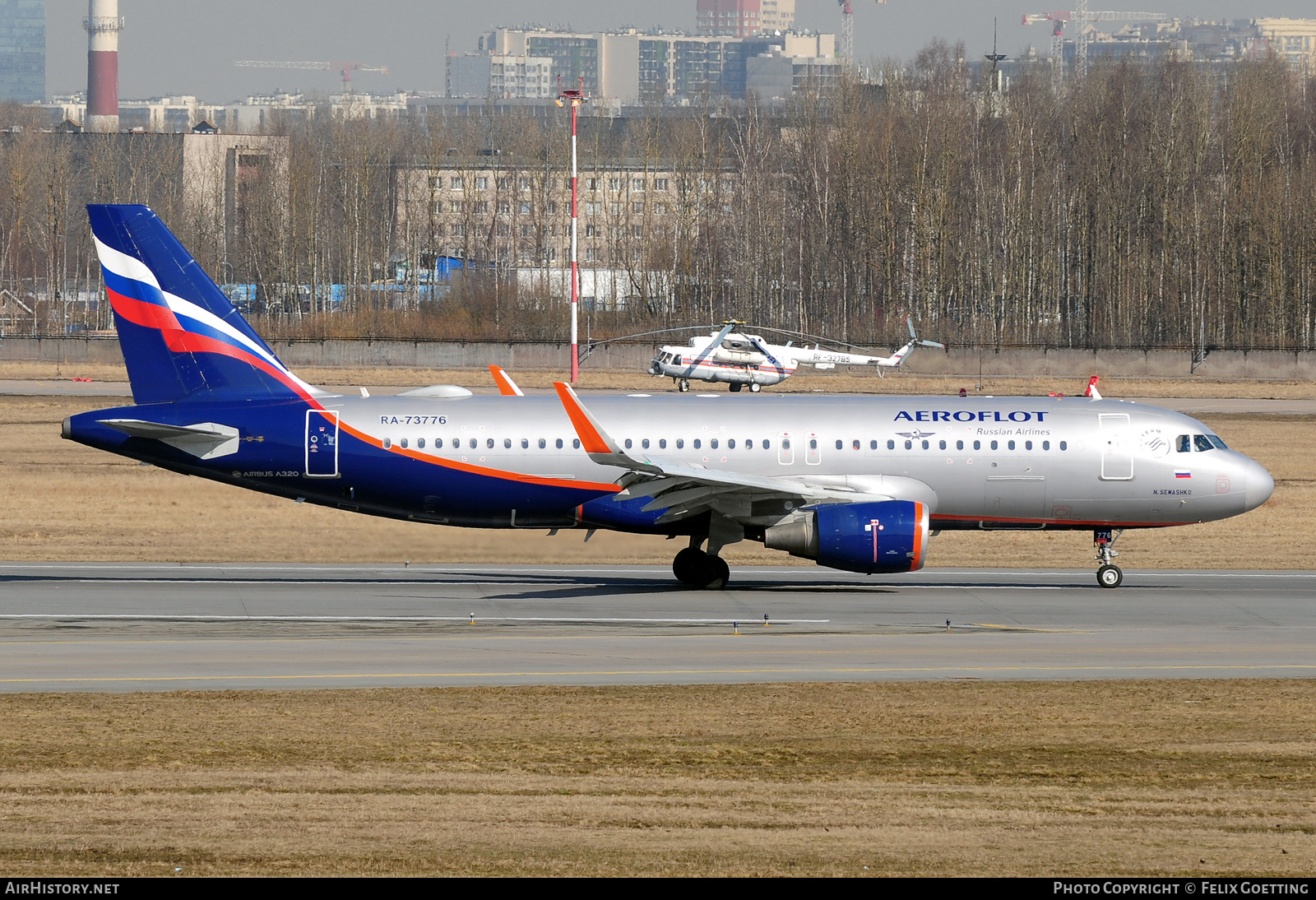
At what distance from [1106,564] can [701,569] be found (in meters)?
8.69

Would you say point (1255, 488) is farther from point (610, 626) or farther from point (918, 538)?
point (610, 626)

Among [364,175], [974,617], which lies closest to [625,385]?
[364,175]

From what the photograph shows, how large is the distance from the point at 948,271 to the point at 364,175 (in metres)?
46.4

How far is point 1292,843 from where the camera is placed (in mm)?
13758

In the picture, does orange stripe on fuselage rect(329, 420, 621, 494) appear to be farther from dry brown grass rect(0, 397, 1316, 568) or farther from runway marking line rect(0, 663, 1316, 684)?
runway marking line rect(0, 663, 1316, 684)

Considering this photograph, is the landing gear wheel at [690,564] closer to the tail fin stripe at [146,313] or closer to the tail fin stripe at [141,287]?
the tail fin stripe at [141,287]

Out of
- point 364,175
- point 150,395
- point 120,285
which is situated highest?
point 364,175

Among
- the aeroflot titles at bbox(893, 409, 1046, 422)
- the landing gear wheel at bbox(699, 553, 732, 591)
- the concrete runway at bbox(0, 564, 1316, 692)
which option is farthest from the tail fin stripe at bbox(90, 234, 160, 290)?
the aeroflot titles at bbox(893, 409, 1046, 422)

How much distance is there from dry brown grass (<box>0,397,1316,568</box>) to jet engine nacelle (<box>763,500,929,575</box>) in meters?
3.97

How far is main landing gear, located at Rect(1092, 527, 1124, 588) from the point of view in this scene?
32625mm

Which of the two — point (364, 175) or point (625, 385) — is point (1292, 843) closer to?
point (625, 385)

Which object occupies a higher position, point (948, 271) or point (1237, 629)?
point (948, 271)

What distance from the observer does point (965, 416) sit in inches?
1283

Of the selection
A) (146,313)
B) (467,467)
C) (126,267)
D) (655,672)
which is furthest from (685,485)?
(126,267)
